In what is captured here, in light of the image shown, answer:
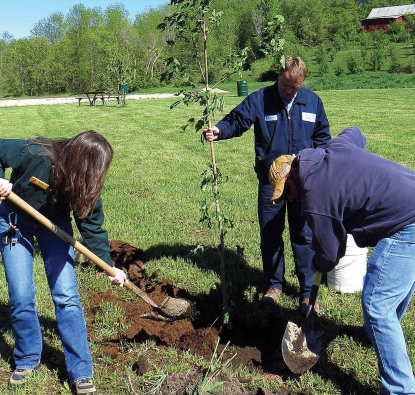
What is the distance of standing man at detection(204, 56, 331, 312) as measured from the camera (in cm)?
367

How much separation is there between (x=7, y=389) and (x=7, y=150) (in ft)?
5.42

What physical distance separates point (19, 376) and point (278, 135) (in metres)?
2.64

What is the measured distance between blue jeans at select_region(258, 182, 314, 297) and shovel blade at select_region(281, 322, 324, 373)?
0.80 m

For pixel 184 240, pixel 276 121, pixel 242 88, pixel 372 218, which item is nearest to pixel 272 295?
pixel 276 121

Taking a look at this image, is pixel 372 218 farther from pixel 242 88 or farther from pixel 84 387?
pixel 242 88

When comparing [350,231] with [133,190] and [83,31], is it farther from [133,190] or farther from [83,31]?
[83,31]

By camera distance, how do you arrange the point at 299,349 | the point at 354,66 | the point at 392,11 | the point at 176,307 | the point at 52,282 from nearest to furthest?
the point at 52,282 < the point at 299,349 < the point at 176,307 < the point at 354,66 < the point at 392,11

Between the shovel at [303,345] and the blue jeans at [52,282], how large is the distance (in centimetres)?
135

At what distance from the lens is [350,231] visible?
103 inches

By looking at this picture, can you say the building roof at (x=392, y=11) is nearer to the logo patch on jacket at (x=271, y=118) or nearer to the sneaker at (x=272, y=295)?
the logo patch on jacket at (x=271, y=118)

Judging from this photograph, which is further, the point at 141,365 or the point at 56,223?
the point at 141,365

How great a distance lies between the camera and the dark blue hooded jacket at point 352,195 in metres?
2.43

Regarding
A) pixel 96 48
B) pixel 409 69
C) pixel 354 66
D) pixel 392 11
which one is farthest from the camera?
pixel 392 11

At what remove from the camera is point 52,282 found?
9.16 feet
